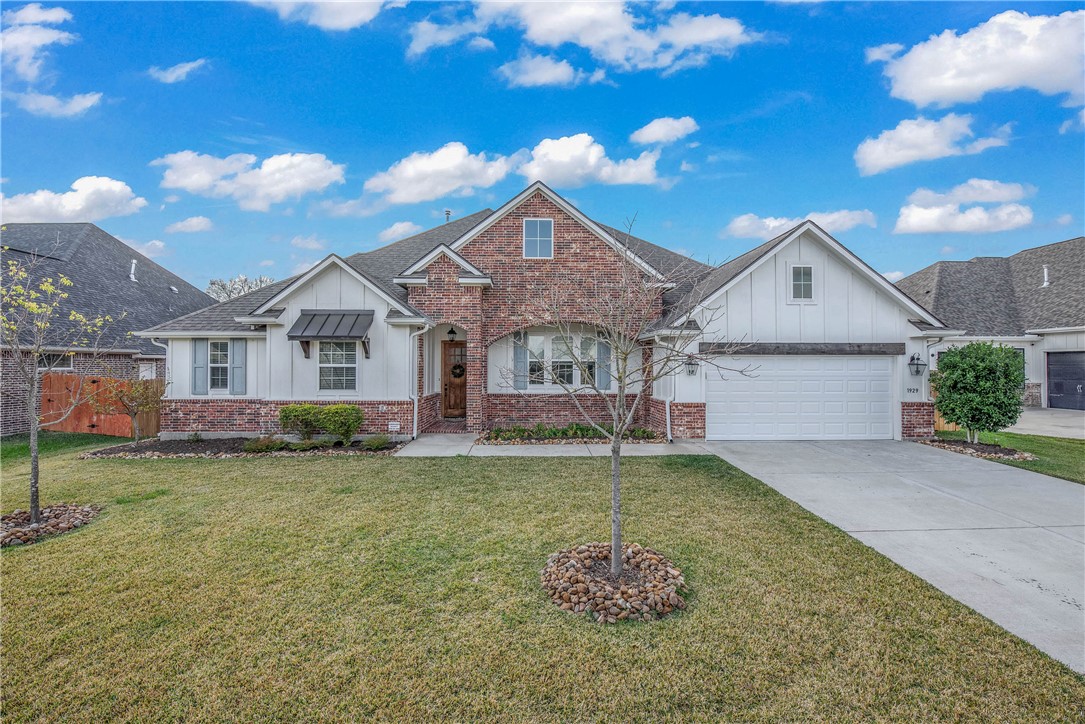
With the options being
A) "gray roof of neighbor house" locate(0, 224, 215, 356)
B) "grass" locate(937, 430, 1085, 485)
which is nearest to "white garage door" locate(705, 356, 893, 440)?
"grass" locate(937, 430, 1085, 485)

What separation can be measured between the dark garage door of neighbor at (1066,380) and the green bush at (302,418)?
25883 millimetres

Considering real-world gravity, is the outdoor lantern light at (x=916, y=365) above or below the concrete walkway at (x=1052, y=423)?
above

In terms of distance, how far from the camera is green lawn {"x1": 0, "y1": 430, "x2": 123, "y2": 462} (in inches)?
415

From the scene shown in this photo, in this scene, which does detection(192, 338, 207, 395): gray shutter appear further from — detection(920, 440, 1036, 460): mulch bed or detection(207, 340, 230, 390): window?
detection(920, 440, 1036, 460): mulch bed

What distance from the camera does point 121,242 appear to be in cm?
2109

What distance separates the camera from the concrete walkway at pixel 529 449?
10086 mm

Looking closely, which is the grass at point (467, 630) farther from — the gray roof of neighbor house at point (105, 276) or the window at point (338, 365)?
the gray roof of neighbor house at point (105, 276)

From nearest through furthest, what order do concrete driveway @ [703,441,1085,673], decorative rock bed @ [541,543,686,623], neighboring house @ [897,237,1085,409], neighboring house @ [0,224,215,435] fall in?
decorative rock bed @ [541,543,686,623] < concrete driveway @ [703,441,1085,673] < neighboring house @ [0,224,215,435] < neighboring house @ [897,237,1085,409]

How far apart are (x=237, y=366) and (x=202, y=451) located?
7.90ft

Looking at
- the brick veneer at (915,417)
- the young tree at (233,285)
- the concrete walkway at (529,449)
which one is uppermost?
the young tree at (233,285)

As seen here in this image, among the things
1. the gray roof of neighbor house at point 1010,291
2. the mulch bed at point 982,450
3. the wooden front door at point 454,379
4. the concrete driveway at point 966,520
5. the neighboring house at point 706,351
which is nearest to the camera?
the concrete driveway at point 966,520

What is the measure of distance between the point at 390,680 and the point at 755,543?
399 centimetres

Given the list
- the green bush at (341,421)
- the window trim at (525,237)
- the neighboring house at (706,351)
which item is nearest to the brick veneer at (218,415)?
the neighboring house at (706,351)

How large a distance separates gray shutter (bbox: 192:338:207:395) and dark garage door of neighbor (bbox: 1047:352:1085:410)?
→ 29.0 m
